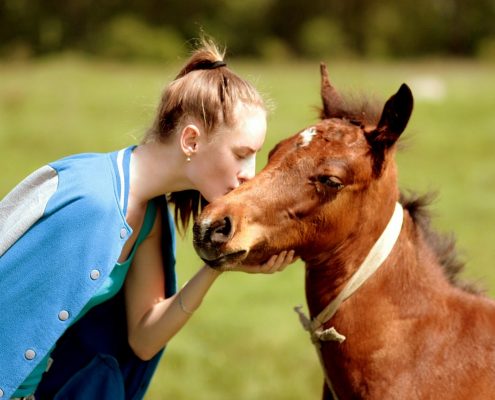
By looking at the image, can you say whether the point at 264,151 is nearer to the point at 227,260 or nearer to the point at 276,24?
the point at 227,260

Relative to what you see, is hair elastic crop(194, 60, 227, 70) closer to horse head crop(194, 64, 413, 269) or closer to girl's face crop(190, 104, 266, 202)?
girl's face crop(190, 104, 266, 202)

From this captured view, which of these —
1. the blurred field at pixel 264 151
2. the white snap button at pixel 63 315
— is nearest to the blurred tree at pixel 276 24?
the blurred field at pixel 264 151

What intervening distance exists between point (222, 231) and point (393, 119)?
74cm

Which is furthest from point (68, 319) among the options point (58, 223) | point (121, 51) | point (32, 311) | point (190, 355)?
point (121, 51)

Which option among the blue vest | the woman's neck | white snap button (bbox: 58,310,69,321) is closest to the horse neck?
the woman's neck

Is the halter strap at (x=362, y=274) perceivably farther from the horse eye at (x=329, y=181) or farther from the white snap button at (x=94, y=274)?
the white snap button at (x=94, y=274)

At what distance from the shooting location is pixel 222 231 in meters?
3.11

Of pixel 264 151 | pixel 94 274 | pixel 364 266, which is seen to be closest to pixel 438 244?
pixel 364 266

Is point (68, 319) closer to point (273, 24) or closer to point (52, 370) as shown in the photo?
point (52, 370)

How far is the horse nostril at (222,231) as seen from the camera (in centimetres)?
309

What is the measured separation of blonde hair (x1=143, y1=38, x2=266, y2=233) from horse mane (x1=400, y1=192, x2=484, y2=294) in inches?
27.0

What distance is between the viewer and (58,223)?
136 inches

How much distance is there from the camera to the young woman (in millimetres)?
3443

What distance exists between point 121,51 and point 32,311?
42.4 meters
